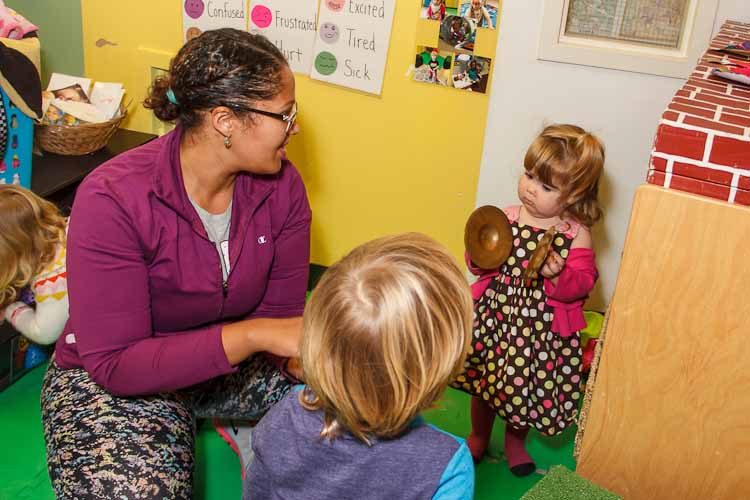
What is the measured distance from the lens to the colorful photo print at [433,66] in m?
2.28

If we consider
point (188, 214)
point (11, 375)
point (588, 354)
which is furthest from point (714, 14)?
point (11, 375)

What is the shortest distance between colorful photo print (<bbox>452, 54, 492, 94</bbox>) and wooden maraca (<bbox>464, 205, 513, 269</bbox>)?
21.9 inches

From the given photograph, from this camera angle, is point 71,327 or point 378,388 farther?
point 71,327

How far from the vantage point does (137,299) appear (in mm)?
1474

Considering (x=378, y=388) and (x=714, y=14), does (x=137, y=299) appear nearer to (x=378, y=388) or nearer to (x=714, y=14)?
(x=378, y=388)

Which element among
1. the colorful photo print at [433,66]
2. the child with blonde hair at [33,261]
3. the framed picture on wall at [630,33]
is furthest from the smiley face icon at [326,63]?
the child with blonde hair at [33,261]

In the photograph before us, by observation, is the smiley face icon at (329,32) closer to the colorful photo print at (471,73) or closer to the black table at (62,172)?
the colorful photo print at (471,73)

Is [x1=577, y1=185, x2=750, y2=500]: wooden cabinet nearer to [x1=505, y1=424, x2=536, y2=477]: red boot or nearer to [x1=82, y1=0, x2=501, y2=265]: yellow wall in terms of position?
[x1=505, y1=424, x2=536, y2=477]: red boot

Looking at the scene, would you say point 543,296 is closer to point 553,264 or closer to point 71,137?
point 553,264

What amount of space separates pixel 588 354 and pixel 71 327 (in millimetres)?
1507

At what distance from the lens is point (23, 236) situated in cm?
190

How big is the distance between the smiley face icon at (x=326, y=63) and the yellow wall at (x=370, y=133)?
0.05m

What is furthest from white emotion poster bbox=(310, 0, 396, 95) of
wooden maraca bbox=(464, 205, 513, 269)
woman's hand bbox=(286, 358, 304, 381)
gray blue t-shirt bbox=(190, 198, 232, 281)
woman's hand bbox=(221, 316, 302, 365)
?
woman's hand bbox=(221, 316, 302, 365)

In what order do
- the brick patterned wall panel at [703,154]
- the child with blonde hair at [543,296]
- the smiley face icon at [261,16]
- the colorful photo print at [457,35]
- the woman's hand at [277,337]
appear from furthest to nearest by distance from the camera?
the smiley face icon at [261,16], the colorful photo print at [457,35], the child with blonde hair at [543,296], the woman's hand at [277,337], the brick patterned wall panel at [703,154]
